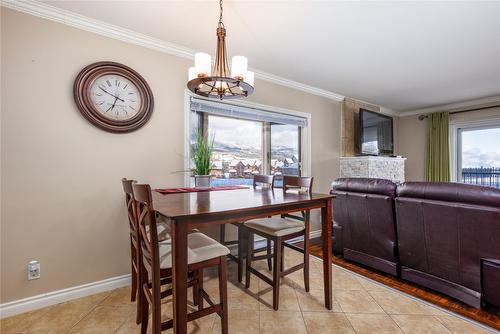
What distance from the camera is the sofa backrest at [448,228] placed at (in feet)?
5.65

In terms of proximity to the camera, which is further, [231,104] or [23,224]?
[231,104]

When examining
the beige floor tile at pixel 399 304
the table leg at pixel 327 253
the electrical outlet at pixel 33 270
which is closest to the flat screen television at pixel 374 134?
the beige floor tile at pixel 399 304

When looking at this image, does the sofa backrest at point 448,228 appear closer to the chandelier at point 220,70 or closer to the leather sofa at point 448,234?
the leather sofa at point 448,234

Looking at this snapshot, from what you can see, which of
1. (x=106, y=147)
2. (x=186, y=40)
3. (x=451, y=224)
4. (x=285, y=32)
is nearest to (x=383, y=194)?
(x=451, y=224)

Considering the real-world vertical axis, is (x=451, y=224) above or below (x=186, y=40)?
below

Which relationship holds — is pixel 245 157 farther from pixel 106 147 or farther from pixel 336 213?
pixel 106 147

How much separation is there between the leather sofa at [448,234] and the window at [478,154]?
12.5 ft

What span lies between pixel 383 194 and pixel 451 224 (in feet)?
1.80

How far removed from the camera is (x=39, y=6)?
188 cm

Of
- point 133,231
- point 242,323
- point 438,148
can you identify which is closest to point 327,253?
point 242,323

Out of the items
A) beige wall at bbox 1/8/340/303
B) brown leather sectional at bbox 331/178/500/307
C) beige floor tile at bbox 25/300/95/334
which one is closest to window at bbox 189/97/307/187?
beige wall at bbox 1/8/340/303

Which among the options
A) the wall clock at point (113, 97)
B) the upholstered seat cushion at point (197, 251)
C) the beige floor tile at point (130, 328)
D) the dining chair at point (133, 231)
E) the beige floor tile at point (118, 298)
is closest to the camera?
the upholstered seat cushion at point (197, 251)

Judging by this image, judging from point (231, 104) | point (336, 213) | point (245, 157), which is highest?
point (231, 104)

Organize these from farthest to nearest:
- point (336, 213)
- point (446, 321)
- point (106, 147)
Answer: point (336, 213), point (106, 147), point (446, 321)
